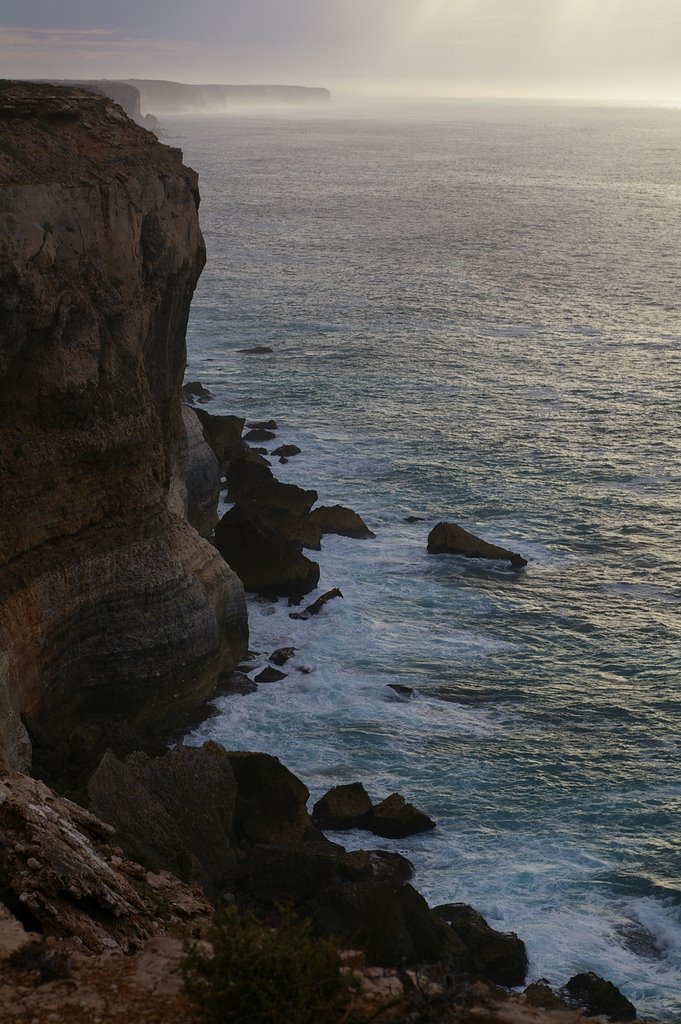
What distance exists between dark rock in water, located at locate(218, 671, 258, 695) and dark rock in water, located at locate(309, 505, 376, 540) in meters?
13.8

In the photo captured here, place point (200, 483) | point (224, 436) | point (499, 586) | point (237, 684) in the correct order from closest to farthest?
point (237, 684)
point (499, 586)
point (200, 483)
point (224, 436)

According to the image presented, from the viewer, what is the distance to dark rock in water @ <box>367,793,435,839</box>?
98.2 ft

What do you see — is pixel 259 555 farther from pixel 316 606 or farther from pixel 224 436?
pixel 224 436

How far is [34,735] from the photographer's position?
2838 cm

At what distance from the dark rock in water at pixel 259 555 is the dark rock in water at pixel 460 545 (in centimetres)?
660

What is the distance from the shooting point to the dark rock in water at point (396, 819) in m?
29.9

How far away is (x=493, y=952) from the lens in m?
25.3

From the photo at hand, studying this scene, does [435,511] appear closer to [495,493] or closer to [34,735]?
[495,493]

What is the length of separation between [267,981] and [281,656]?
83.4 ft

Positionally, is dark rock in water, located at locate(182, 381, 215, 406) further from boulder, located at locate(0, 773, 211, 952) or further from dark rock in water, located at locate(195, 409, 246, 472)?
boulder, located at locate(0, 773, 211, 952)

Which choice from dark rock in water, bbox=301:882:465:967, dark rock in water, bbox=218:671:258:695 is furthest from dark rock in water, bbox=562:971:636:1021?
dark rock in water, bbox=218:671:258:695

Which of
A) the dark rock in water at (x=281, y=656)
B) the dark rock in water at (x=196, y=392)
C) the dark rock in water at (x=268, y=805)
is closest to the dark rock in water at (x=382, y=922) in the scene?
the dark rock in water at (x=268, y=805)

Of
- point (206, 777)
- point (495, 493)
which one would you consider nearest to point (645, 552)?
point (495, 493)

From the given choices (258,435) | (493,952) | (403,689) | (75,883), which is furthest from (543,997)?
(258,435)
